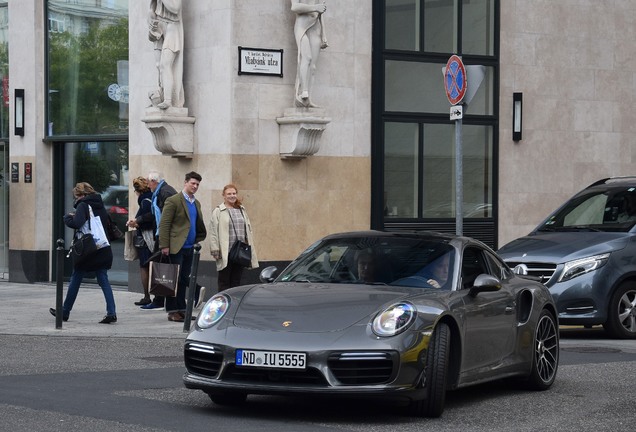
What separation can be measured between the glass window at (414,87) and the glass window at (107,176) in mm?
4381

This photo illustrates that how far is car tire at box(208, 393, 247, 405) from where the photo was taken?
941cm

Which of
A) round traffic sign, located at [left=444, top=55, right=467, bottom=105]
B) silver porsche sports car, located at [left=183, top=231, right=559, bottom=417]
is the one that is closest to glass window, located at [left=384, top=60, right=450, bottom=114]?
round traffic sign, located at [left=444, top=55, right=467, bottom=105]

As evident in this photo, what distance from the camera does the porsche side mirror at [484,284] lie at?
9758mm

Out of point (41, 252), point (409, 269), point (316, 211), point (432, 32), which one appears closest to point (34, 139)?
point (41, 252)

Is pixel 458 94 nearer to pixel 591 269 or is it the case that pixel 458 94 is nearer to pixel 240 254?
pixel 591 269

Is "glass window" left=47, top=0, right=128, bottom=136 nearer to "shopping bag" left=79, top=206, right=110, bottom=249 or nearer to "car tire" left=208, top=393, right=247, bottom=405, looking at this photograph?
"shopping bag" left=79, top=206, right=110, bottom=249

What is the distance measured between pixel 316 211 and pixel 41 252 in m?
5.46

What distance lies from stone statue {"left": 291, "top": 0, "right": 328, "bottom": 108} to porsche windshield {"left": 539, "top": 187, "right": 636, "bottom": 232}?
4443 millimetres

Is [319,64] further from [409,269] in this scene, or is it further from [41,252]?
[409,269]

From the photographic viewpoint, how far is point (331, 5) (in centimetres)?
2028

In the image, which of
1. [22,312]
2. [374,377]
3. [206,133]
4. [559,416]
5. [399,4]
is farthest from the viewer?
[399,4]

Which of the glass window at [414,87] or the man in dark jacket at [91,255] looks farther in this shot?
the glass window at [414,87]

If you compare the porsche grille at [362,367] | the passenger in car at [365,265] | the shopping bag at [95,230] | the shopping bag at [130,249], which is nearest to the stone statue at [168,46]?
the shopping bag at [130,249]

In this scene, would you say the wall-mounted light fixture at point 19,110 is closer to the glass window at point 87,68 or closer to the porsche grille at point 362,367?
the glass window at point 87,68
